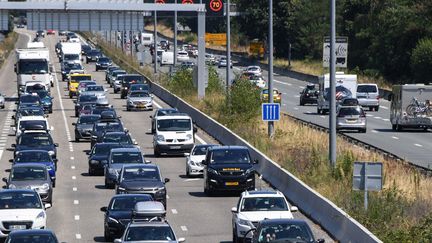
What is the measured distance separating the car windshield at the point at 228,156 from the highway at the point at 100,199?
121cm

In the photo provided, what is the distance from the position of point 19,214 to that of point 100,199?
9.57 m

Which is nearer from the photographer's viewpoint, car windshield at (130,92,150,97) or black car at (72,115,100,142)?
black car at (72,115,100,142)

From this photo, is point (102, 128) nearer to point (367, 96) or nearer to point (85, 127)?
point (85, 127)

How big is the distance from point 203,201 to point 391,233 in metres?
14.4

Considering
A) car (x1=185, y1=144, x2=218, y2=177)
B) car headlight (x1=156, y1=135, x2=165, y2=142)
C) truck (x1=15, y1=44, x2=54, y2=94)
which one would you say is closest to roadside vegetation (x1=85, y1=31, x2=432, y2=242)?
car (x1=185, y1=144, x2=218, y2=177)

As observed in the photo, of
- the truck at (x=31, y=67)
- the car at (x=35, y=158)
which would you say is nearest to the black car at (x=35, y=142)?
the car at (x=35, y=158)

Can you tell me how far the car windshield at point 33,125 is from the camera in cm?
5962

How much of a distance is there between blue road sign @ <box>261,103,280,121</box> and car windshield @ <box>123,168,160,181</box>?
12969mm

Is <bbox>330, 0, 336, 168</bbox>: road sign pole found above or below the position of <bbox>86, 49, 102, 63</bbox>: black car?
above

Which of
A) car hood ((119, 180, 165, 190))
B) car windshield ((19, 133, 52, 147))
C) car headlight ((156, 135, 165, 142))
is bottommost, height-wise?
car headlight ((156, 135, 165, 142))

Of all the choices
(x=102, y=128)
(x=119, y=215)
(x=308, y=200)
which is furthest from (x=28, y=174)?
(x=102, y=128)

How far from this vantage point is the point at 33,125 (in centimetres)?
6019

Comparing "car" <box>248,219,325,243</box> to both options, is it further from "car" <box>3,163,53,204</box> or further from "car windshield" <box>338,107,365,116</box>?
"car windshield" <box>338,107,365,116</box>

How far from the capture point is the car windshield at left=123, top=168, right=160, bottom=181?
38781mm
